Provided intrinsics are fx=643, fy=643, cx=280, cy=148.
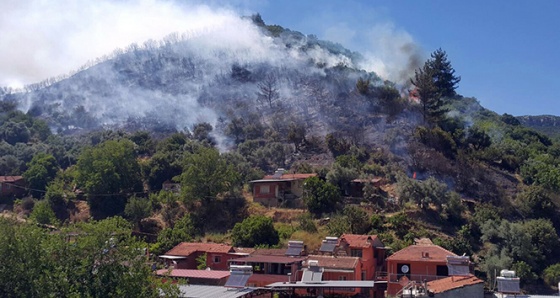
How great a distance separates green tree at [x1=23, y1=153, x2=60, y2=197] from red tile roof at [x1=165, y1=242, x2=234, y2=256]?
2288cm

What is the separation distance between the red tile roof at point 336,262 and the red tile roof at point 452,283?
19.5 feet

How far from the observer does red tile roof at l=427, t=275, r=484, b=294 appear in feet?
94.7

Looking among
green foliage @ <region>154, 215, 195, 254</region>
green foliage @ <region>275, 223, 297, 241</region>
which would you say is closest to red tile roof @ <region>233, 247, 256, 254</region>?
green foliage @ <region>275, 223, 297, 241</region>

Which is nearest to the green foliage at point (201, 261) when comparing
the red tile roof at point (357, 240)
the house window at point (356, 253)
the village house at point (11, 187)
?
the red tile roof at point (357, 240)

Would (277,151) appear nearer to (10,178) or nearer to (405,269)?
(10,178)

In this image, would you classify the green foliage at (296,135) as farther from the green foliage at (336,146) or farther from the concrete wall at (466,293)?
the concrete wall at (466,293)

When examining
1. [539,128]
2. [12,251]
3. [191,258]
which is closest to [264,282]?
[191,258]

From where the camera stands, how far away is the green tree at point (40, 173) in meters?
59.9

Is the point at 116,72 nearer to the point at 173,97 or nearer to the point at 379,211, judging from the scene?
the point at 173,97

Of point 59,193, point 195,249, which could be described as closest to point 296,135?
point 59,193

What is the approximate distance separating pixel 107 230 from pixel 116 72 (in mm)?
79695

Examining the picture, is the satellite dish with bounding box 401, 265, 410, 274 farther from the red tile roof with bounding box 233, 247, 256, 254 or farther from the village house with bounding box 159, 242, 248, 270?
the village house with bounding box 159, 242, 248, 270

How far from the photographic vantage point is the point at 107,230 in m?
24.3

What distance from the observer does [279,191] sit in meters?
52.5
